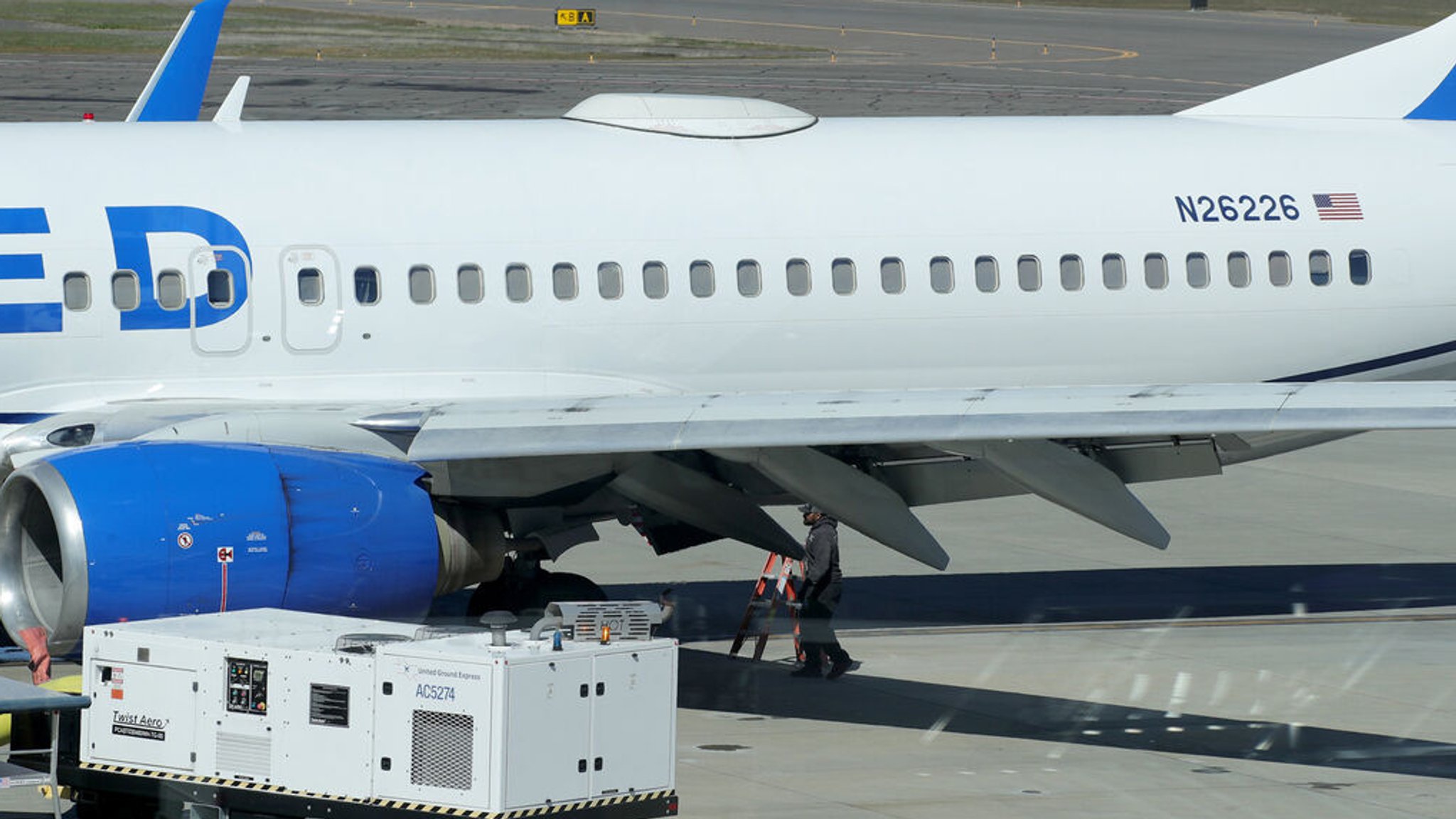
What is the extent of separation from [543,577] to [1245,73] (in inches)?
2577

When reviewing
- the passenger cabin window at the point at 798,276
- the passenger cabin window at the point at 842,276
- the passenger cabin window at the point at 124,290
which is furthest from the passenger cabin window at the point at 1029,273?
the passenger cabin window at the point at 124,290

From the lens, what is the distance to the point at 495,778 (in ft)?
50.5

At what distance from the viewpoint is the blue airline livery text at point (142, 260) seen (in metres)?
22.1

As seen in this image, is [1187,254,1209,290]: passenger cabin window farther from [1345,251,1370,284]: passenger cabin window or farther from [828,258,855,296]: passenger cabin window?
[828,258,855,296]: passenger cabin window

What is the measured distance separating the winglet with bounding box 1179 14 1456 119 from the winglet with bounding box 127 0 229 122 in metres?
12.4

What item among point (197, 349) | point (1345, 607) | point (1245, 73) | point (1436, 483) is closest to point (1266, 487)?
point (1436, 483)

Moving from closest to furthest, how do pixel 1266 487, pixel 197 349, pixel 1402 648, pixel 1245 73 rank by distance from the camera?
pixel 197 349 < pixel 1402 648 < pixel 1266 487 < pixel 1245 73

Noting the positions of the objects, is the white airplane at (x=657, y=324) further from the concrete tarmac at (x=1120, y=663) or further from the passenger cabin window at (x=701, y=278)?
the concrete tarmac at (x=1120, y=663)

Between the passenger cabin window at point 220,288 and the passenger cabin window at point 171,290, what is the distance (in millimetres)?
236

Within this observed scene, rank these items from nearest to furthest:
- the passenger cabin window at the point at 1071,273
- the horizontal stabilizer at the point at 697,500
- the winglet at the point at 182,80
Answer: the horizontal stabilizer at the point at 697,500 < the passenger cabin window at the point at 1071,273 < the winglet at the point at 182,80

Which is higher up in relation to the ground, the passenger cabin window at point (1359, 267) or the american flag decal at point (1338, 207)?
the american flag decal at point (1338, 207)

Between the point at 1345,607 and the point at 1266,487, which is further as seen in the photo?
the point at 1266,487

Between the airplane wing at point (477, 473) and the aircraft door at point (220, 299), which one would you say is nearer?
the airplane wing at point (477, 473)

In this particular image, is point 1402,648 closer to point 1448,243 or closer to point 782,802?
point 1448,243
